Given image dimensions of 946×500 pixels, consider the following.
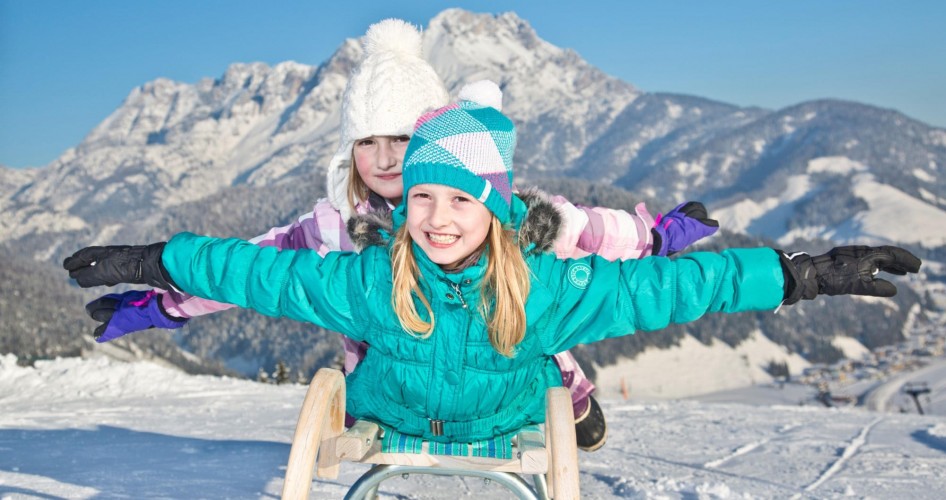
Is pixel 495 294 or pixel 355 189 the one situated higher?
pixel 355 189

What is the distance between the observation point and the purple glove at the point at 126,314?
294cm

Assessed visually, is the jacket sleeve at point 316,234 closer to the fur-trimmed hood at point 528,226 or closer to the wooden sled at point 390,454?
the fur-trimmed hood at point 528,226

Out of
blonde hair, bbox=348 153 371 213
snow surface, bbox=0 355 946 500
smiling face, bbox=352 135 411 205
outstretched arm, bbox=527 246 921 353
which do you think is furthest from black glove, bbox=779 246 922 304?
snow surface, bbox=0 355 946 500

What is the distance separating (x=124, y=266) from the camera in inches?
96.5

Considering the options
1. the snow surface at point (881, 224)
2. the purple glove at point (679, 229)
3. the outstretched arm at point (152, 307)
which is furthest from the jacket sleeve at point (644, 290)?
the snow surface at point (881, 224)

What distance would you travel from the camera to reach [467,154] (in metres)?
2.45

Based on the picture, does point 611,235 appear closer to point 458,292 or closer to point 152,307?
point 458,292

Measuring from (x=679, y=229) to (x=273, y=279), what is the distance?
1.74 m

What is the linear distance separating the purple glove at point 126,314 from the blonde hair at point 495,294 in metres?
1.20

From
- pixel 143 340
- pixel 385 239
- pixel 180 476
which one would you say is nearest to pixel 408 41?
pixel 385 239

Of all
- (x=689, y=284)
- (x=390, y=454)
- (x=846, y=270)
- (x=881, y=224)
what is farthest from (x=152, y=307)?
(x=881, y=224)

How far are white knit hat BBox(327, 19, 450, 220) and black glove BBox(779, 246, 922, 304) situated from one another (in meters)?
1.98

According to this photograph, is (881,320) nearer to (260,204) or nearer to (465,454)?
(465,454)

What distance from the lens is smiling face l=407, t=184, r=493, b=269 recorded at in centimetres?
240
